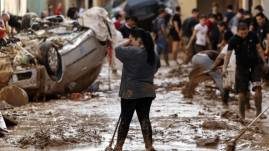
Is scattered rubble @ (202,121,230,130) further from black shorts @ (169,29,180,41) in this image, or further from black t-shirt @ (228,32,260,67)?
black shorts @ (169,29,180,41)

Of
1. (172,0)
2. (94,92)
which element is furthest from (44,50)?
(172,0)

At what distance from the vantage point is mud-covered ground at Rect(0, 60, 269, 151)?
410 inches

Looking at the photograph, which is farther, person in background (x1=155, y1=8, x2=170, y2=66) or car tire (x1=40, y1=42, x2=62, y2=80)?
person in background (x1=155, y1=8, x2=170, y2=66)

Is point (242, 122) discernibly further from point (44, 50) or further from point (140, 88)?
point (44, 50)

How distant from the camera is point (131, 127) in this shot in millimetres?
12109

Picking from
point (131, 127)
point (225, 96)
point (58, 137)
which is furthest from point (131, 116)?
point (225, 96)

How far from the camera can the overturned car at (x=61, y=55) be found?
16297 mm

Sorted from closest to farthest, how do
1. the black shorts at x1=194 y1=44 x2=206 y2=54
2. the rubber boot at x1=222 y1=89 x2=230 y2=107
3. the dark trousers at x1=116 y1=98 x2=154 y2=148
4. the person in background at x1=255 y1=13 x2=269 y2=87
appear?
the dark trousers at x1=116 y1=98 x2=154 y2=148
the rubber boot at x1=222 y1=89 x2=230 y2=107
the person in background at x1=255 y1=13 x2=269 y2=87
the black shorts at x1=194 y1=44 x2=206 y2=54

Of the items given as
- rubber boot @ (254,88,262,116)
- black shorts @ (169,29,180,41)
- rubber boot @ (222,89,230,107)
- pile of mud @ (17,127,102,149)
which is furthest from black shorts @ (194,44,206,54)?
pile of mud @ (17,127,102,149)

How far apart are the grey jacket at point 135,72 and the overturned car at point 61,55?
6.17 metres

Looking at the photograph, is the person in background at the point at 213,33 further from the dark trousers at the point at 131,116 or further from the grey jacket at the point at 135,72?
the grey jacket at the point at 135,72

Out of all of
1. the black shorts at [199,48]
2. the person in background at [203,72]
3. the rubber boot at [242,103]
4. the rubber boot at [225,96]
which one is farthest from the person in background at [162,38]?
the rubber boot at [242,103]

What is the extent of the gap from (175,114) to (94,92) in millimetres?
5567

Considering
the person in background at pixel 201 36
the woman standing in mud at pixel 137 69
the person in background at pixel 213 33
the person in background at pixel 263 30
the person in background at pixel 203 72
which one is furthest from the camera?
the person in background at pixel 213 33
